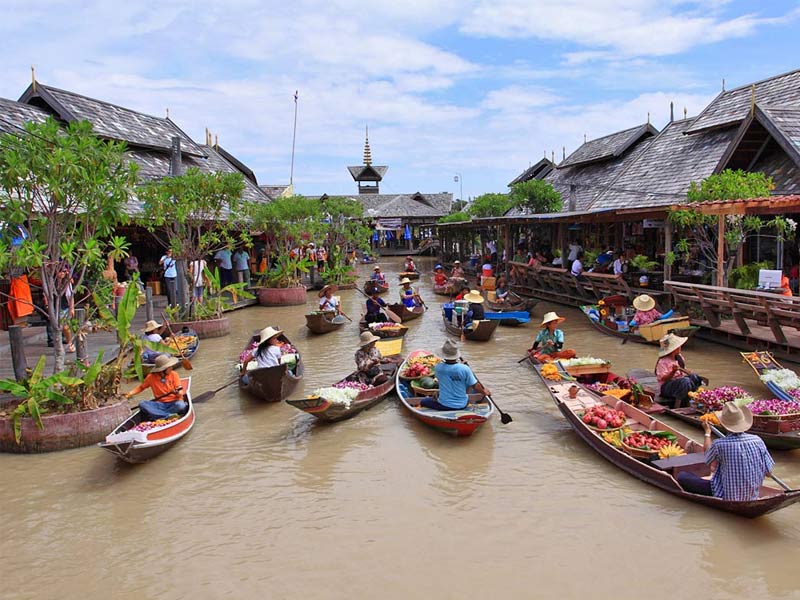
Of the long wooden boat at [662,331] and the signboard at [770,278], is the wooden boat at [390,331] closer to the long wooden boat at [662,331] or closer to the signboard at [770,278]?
the long wooden boat at [662,331]

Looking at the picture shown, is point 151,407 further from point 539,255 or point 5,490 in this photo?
point 539,255

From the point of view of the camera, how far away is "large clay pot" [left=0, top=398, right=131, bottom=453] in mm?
8305

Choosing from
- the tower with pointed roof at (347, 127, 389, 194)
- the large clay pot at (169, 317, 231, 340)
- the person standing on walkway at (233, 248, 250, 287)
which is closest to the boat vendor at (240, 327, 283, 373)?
the large clay pot at (169, 317, 231, 340)

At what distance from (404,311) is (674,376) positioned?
32.2ft

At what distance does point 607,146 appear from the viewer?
29.7 metres

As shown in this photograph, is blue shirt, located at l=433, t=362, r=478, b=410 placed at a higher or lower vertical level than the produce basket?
higher

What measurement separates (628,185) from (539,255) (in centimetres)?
Result: 388

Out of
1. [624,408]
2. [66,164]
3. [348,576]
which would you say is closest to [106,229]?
[66,164]

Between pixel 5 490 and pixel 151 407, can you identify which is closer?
pixel 5 490

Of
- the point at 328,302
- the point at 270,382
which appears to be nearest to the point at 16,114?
the point at 328,302

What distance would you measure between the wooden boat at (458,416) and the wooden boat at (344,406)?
76 cm

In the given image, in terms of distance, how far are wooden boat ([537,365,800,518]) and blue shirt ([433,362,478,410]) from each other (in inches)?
53.2

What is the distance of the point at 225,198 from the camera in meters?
15.8

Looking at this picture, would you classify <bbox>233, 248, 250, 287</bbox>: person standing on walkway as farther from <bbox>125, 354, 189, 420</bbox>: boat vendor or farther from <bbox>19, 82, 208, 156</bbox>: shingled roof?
<bbox>125, 354, 189, 420</bbox>: boat vendor
